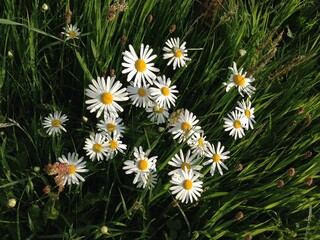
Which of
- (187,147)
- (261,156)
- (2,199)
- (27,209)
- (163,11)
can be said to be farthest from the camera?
(163,11)

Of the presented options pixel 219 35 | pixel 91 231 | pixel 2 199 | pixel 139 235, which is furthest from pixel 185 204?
pixel 219 35

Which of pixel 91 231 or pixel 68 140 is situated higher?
pixel 68 140

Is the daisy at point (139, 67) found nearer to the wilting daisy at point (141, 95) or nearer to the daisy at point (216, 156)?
the wilting daisy at point (141, 95)

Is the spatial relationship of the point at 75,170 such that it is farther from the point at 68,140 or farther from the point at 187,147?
the point at 187,147

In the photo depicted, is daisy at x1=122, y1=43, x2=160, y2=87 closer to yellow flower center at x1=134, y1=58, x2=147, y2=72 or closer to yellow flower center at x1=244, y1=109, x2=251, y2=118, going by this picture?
yellow flower center at x1=134, y1=58, x2=147, y2=72

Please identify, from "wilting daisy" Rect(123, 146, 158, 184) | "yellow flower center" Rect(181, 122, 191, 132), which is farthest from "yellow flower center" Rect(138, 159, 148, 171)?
"yellow flower center" Rect(181, 122, 191, 132)

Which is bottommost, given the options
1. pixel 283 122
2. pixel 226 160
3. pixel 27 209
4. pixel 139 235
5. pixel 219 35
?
pixel 139 235

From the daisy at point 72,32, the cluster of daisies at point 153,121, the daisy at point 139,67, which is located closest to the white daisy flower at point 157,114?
the cluster of daisies at point 153,121

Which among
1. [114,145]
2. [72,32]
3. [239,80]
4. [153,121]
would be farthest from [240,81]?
[72,32]
